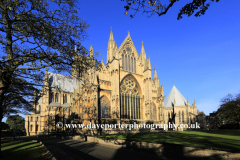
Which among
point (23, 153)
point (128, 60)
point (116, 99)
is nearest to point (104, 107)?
point (116, 99)

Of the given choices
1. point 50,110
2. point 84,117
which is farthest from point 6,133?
point 84,117

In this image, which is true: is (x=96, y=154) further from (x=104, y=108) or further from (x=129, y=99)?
(x=129, y=99)

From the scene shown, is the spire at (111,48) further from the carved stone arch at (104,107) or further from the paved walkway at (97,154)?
the paved walkway at (97,154)

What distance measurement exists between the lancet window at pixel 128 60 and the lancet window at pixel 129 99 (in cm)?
235

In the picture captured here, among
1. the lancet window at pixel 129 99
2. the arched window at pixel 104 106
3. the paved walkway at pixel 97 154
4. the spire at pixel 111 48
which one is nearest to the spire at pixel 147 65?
the lancet window at pixel 129 99

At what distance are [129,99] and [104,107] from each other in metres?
7.40

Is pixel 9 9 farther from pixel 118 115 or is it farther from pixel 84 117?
pixel 118 115

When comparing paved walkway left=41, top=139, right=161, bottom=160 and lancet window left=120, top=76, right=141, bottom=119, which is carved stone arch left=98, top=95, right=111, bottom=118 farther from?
paved walkway left=41, top=139, right=161, bottom=160

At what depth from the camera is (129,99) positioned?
39125mm

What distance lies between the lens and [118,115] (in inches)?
1330

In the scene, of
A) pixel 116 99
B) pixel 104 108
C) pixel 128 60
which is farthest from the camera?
pixel 128 60

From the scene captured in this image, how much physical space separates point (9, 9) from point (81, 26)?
3.54 metres

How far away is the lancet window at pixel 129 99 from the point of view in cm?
3763

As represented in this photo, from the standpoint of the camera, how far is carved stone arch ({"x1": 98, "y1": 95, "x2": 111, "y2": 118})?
110 feet
